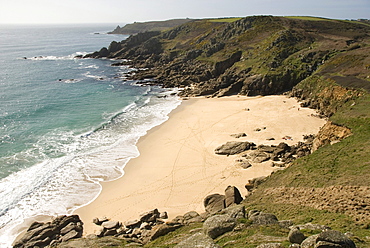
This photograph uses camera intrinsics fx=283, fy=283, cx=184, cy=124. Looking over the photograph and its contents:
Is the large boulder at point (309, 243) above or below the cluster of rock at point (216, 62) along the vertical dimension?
below

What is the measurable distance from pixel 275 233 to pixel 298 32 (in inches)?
3177

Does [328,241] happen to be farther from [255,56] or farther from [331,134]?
[255,56]

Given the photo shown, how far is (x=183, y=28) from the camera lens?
5261 inches

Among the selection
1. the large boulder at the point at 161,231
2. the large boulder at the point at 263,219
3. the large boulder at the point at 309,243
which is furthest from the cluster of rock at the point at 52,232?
the large boulder at the point at 309,243

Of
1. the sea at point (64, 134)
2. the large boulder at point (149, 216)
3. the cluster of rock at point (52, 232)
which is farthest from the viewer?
the sea at point (64, 134)

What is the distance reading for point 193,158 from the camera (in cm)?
3472

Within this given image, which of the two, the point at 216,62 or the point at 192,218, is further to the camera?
the point at 216,62

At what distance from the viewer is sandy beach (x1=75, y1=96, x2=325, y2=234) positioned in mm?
26781

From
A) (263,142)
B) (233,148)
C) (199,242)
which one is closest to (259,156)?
(233,148)

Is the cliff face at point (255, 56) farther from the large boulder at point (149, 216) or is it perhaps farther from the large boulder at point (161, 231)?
the large boulder at point (161, 231)

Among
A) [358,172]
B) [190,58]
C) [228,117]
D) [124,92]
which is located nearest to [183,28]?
[190,58]

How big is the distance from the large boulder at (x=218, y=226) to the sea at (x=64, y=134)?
16.4 meters

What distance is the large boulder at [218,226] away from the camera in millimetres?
15102

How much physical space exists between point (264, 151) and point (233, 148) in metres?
3.82
